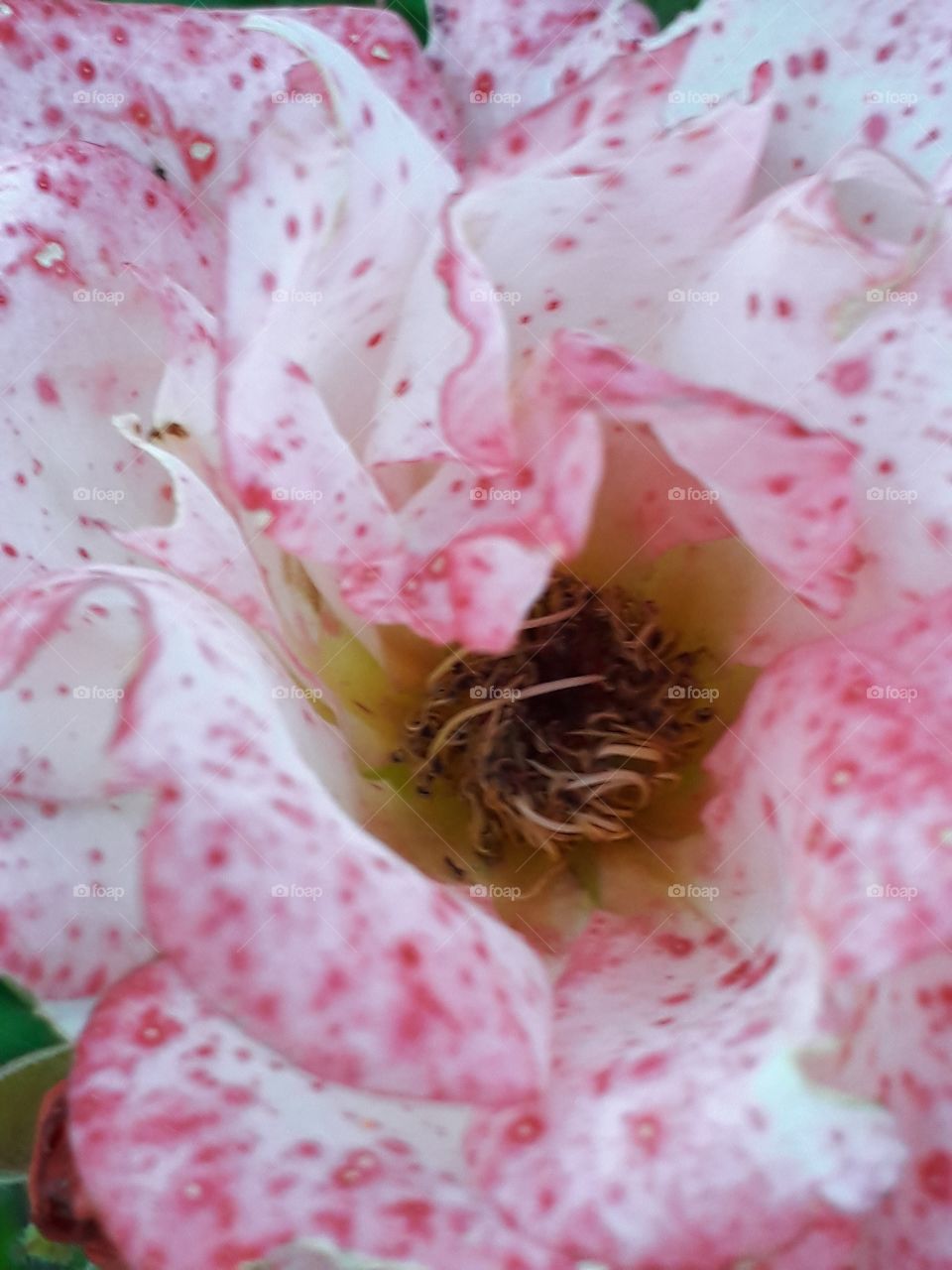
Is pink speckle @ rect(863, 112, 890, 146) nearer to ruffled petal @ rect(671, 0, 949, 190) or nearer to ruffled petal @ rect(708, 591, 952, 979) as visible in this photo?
ruffled petal @ rect(671, 0, 949, 190)

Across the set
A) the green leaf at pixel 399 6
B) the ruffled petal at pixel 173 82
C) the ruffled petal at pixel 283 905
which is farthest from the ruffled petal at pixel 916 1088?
the green leaf at pixel 399 6

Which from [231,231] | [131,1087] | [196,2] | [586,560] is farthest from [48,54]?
[131,1087]

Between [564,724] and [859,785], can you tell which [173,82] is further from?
[859,785]

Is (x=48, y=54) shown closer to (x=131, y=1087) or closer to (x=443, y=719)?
(x=443, y=719)

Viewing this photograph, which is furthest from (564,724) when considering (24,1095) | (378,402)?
(24,1095)

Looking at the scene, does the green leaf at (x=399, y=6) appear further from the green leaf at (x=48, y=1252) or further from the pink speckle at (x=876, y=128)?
the green leaf at (x=48, y=1252)

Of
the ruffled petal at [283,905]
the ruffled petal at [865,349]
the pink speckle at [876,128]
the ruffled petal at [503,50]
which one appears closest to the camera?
the ruffled petal at [283,905]

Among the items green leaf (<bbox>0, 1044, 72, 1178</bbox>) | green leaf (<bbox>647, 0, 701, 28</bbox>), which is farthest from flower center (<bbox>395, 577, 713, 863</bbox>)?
green leaf (<bbox>647, 0, 701, 28</bbox>)

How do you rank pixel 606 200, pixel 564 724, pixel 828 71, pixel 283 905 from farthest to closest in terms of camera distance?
1. pixel 564 724
2. pixel 828 71
3. pixel 606 200
4. pixel 283 905
